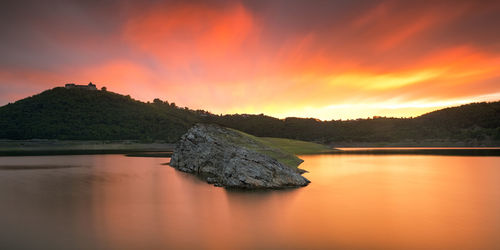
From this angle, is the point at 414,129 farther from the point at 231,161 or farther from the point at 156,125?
the point at 231,161

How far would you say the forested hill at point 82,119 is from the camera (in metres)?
138

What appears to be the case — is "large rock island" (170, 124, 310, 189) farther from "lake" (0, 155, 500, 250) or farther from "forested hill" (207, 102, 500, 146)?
"forested hill" (207, 102, 500, 146)

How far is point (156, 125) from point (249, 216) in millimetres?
163547

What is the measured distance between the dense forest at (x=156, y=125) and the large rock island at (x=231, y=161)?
113 metres

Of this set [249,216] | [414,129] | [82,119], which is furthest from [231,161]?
[414,129]

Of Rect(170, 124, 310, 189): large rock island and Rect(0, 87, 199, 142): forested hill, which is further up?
Rect(0, 87, 199, 142): forested hill

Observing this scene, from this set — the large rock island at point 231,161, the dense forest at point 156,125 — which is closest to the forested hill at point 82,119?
the dense forest at point 156,125

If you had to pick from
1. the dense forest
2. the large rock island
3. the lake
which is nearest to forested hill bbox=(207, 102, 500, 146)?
the dense forest

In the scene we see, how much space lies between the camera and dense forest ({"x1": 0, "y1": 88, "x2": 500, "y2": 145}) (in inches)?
5458

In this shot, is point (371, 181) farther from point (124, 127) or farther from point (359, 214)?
point (124, 127)

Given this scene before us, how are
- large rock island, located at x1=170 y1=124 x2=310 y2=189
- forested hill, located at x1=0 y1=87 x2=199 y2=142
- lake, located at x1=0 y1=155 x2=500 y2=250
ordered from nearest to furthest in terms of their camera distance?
lake, located at x1=0 y1=155 x2=500 y2=250, large rock island, located at x1=170 y1=124 x2=310 y2=189, forested hill, located at x1=0 y1=87 x2=199 y2=142

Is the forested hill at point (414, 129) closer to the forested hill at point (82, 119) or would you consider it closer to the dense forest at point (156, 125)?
the dense forest at point (156, 125)

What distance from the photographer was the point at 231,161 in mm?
29953

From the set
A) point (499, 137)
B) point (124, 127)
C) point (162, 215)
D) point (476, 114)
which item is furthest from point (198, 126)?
point (476, 114)
